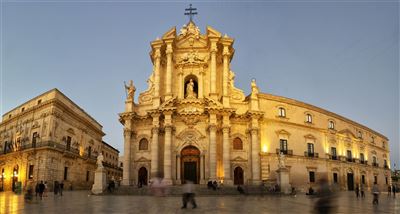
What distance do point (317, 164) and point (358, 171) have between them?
9.55 metres

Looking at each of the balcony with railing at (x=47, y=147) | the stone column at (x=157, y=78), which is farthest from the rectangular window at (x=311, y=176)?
the balcony with railing at (x=47, y=147)

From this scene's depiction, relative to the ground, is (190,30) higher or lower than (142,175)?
higher

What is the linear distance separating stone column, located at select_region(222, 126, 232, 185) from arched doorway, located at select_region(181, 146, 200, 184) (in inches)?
118

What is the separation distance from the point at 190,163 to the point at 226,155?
4.15m

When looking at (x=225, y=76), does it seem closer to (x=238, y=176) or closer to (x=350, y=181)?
(x=238, y=176)

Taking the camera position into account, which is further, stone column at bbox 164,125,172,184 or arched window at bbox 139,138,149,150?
arched window at bbox 139,138,149,150

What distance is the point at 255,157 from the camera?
35000mm

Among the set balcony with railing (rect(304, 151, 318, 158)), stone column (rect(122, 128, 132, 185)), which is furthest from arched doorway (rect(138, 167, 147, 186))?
balcony with railing (rect(304, 151, 318, 158))

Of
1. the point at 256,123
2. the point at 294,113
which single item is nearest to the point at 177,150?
the point at 256,123

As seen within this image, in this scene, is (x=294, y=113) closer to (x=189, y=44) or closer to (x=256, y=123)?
(x=256, y=123)

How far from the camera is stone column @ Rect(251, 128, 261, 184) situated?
34594mm

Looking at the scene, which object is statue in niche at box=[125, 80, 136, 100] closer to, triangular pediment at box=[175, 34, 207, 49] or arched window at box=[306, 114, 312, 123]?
triangular pediment at box=[175, 34, 207, 49]

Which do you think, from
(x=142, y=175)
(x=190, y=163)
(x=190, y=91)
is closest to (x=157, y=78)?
(x=190, y=91)

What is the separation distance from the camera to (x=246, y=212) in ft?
45.2
